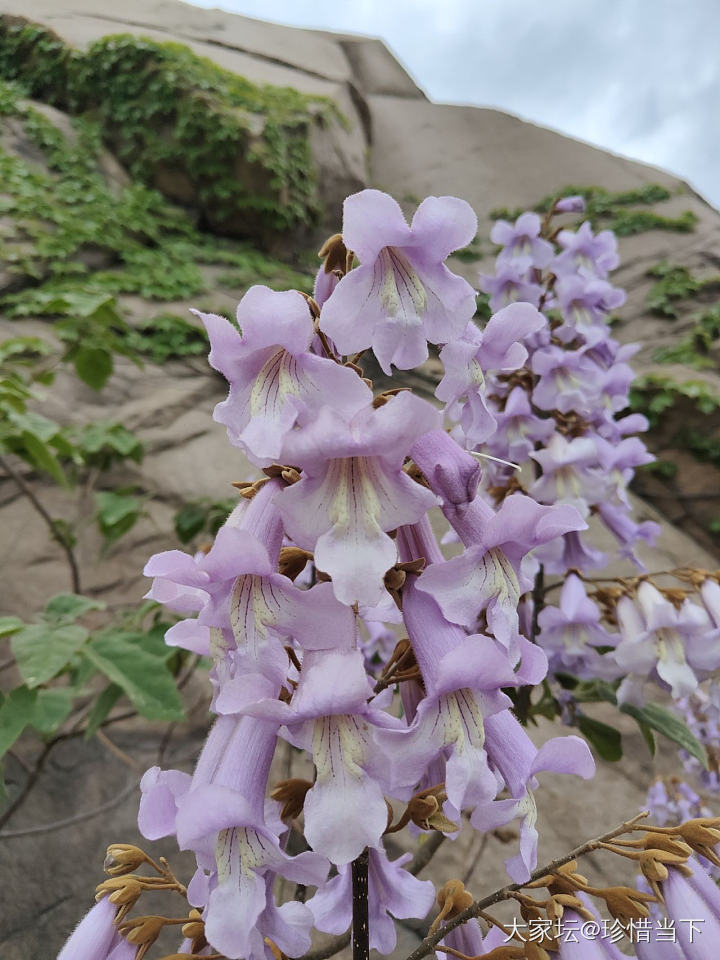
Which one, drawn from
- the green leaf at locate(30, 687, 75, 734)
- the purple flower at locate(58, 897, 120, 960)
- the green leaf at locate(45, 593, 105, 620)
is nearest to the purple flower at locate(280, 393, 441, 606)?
the purple flower at locate(58, 897, 120, 960)

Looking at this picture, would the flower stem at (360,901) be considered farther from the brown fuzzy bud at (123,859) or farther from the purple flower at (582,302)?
the purple flower at (582,302)

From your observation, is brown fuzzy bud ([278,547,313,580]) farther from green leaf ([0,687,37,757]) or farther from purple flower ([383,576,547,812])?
green leaf ([0,687,37,757])

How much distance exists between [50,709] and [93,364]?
3.11 feet

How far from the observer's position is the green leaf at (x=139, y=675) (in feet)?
2.50

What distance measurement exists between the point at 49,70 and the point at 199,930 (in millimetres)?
5247

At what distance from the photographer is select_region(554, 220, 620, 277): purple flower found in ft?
4.95

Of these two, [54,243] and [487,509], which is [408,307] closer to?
[487,509]

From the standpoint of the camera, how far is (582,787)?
2.15 metres

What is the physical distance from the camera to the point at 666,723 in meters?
1.03

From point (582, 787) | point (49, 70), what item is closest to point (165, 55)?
point (49, 70)

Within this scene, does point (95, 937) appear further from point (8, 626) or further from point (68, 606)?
point (68, 606)

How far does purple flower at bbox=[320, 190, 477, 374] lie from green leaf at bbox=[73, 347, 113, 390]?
4.02 feet

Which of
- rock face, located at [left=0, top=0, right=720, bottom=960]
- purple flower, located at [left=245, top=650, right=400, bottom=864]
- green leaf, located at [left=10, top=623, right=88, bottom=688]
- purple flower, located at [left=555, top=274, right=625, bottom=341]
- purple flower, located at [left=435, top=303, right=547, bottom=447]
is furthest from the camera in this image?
rock face, located at [left=0, top=0, right=720, bottom=960]

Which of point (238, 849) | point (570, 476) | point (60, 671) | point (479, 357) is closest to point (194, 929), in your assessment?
point (238, 849)
